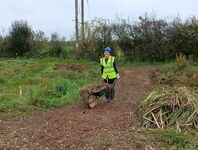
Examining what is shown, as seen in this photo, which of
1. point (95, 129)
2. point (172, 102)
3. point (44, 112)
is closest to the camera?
point (95, 129)

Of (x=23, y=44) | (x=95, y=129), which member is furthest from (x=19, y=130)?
(x=23, y=44)

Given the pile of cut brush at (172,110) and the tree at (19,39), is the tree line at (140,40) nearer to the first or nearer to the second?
the tree at (19,39)

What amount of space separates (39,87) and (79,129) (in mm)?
4733

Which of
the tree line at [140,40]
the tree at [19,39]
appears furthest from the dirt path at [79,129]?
the tree at [19,39]

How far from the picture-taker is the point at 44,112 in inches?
336

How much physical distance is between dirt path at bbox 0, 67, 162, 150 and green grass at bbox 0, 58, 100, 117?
2.39 feet

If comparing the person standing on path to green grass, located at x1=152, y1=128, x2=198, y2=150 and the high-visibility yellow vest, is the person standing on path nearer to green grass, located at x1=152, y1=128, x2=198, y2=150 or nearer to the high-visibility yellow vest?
the high-visibility yellow vest

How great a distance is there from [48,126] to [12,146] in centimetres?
133

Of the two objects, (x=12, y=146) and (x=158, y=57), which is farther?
(x=158, y=57)

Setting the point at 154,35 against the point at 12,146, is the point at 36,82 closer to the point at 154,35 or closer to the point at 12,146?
the point at 12,146

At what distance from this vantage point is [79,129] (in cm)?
670

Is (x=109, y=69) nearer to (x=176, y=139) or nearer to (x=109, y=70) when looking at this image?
(x=109, y=70)

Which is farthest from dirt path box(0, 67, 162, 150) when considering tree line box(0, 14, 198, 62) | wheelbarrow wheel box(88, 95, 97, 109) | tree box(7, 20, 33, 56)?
tree box(7, 20, 33, 56)

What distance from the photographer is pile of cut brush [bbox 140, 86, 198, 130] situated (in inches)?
265
